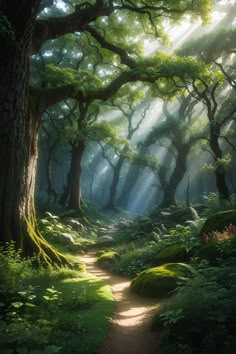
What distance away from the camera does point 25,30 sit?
26.3 feet

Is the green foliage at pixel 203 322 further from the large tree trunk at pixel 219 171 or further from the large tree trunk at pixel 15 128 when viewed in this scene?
the large tree trunk at pixel 219 171

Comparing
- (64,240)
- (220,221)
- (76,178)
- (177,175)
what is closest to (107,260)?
(64,240)

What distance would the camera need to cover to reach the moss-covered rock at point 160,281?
25.2 feet

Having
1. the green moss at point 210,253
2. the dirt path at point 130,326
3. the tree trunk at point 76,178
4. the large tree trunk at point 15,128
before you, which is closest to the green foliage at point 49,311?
the dirt path at point 130,326

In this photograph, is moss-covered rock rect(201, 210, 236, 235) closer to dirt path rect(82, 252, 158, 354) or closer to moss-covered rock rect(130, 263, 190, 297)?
moss-covered rock rect(130, 263, 190, 297)

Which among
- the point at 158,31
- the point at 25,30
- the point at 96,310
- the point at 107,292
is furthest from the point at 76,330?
the point at 158,31

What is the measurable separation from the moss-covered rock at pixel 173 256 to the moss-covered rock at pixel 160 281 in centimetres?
118

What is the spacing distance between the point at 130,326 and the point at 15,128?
5.20 m

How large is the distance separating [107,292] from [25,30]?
6.77 metres

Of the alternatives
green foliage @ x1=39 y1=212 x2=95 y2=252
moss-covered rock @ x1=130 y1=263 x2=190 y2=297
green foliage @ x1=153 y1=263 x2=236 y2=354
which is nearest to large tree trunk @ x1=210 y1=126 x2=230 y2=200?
green foliage @ x1=39 y1=212 x2=95 y2=252

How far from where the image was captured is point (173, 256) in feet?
32.3

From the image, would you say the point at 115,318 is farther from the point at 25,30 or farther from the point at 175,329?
the point at 25,30

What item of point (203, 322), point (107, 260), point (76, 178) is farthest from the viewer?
point (76, 178)

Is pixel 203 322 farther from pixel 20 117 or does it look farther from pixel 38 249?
pixel 20 117
